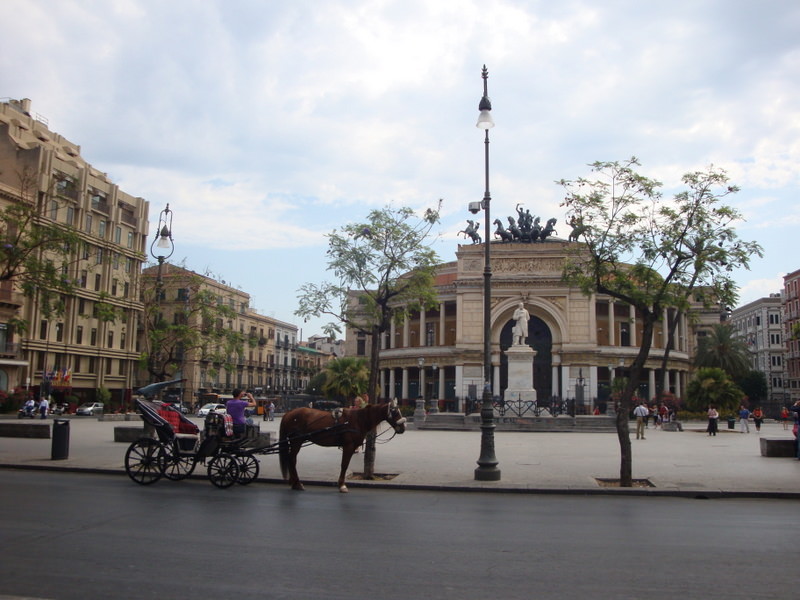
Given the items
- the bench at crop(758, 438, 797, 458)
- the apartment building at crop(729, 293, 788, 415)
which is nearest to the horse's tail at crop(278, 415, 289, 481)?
the bench at crop(758, 438, 797, 458)

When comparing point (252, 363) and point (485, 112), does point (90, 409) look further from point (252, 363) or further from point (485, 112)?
point (485, 112)

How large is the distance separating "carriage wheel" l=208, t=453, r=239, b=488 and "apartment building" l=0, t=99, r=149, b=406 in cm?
3847

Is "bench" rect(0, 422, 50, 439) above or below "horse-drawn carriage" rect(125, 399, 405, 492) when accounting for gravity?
below

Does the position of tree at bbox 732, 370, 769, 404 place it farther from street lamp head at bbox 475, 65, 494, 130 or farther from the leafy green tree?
A: street lamp head at bbox 475, 65, 494, 130

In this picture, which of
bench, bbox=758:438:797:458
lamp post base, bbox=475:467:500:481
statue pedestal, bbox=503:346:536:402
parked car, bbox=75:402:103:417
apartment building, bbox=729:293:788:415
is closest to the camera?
lamp post base, bbox=475:467:500:481

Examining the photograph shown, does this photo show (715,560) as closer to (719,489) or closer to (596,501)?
(596,501)

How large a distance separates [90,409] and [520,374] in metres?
34.0


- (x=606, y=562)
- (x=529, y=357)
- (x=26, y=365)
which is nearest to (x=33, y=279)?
(x=606, y=562)

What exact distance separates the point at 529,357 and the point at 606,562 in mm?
34661

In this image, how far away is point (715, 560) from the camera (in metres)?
7.70

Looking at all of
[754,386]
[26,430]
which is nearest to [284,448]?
[26,430]

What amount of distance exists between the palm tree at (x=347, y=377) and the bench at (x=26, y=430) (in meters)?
31.3

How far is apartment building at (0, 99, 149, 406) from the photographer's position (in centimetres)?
5197

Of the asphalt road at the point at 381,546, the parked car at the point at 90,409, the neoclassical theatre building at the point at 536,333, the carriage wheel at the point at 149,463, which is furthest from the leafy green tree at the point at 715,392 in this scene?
the parked car at the point at 90,409
